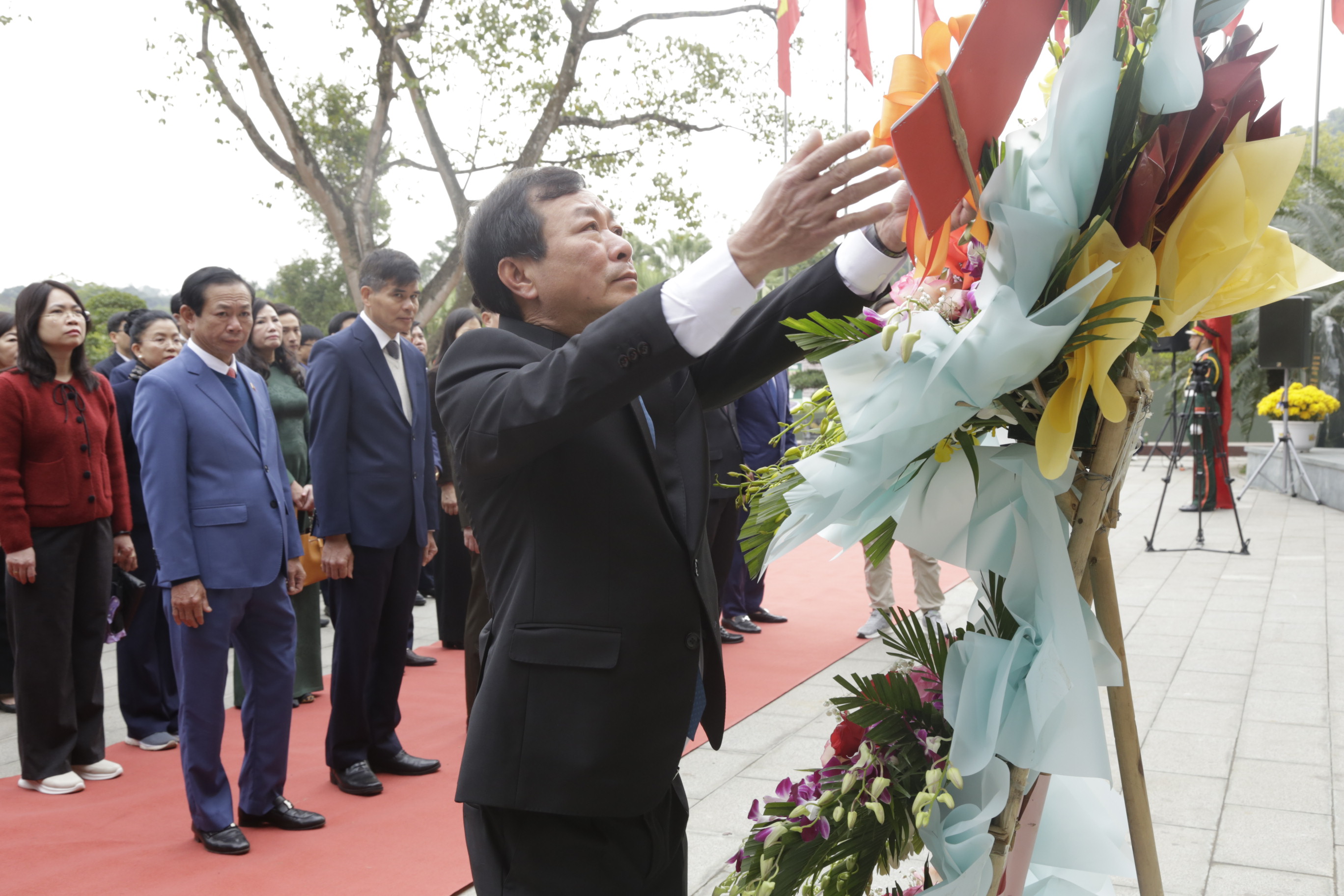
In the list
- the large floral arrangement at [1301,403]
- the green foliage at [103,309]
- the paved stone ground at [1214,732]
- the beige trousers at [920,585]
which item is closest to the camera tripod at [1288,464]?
the large floral arrangement at [1301,403]

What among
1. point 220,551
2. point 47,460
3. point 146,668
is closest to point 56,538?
point 47,460

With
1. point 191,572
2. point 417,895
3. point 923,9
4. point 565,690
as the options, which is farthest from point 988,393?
point 191,572

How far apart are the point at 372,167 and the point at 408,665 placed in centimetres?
837

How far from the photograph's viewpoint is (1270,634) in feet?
20.0

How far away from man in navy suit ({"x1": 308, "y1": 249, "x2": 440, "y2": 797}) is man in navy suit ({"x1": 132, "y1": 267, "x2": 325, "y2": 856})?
11.7 inches

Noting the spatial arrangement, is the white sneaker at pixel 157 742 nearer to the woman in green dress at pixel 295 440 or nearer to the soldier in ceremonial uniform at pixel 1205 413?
the woman in green dress at pixel 295 440

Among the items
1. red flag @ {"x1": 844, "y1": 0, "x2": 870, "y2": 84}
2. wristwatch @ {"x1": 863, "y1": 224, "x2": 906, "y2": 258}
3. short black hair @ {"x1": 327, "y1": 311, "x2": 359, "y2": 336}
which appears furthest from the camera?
short black hair @ {"x1": 327, "y1": 311, "x2": 359, "y2": 336}

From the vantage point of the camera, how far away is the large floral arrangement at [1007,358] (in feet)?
3.47

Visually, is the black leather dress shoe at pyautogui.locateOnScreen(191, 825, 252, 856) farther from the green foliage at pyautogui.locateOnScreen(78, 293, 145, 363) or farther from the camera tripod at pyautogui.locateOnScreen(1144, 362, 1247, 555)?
the green foliage at pyautogui.locateOnScreen(78, 293, 145, 363)

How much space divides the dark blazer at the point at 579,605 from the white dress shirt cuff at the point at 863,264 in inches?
15.0

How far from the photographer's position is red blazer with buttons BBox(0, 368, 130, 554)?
4098 millimetres

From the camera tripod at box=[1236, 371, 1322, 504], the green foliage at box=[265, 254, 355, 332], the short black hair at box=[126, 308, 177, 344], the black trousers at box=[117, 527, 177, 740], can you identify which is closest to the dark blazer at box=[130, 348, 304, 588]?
the black trousers at box=[117, 527, 177, 740]

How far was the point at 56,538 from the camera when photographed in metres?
4.23

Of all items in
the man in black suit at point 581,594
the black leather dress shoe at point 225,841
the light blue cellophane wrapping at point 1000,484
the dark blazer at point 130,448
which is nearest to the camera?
the light blue cellophane wrapping at point 1000,484
